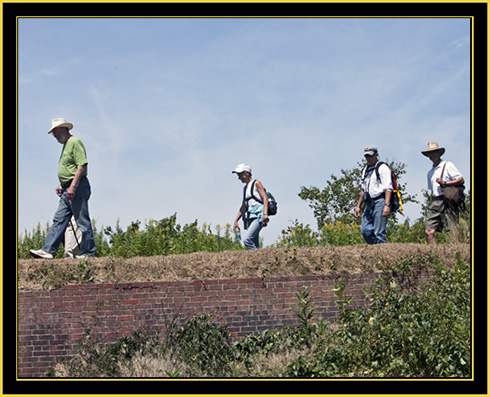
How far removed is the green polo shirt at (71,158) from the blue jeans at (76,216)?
0.19 m

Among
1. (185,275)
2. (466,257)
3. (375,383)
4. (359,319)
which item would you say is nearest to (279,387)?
(375,383)

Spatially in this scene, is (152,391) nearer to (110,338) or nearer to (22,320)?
(110,338)

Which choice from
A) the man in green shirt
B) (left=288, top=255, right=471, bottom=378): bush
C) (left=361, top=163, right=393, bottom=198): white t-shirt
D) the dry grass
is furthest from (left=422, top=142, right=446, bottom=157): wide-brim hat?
the man in green shirt

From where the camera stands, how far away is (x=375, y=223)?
10.1 meters

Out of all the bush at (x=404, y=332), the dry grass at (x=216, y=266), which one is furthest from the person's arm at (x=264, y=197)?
the bush at (x=404, y=332)

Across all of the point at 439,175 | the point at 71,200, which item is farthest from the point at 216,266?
the point at 439,175

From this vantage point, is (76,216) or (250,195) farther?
(250,195)

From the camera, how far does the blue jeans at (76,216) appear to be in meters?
9.93

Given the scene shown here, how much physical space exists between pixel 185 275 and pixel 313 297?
1.88m

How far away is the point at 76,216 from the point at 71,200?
0.28 meters

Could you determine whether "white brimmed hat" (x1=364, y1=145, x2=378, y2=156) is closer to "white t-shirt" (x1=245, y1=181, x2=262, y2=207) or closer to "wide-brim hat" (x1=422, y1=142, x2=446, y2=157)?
"wide-brim hat" (x1=422, y1=142, x2=446, y2=157)

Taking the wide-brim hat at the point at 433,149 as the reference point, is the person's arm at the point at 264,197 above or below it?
below

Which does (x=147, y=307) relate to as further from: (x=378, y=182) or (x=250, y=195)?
(x=378, y=182)

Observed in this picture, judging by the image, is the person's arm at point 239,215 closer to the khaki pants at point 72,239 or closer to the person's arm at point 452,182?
the khaki pants at point 72,239
